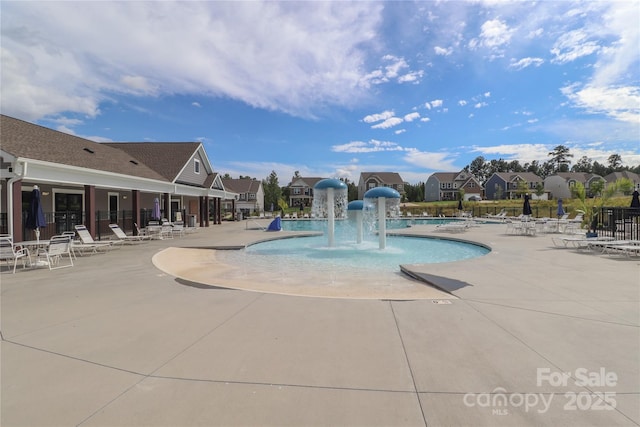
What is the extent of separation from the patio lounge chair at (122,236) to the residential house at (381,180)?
5598 centimetres

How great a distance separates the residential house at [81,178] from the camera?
35.9 feet

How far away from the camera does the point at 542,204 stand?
148ft

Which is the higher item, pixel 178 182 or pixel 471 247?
pixel 178 182

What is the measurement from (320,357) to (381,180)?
68282 mm

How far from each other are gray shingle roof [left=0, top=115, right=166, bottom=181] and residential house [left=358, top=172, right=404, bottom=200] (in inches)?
2191

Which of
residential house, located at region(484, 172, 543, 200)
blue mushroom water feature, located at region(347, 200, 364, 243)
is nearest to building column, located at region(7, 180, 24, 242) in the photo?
blue mushroom water feature, located at region(347, 200, 364, 243)

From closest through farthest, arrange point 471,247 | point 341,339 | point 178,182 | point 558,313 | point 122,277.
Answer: point 341,339 < point 558,313 < point 122,277 < point 471,247 < point 178,182


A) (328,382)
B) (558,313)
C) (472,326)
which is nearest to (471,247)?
(558,313)

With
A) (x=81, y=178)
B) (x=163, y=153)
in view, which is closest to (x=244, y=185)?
(x=163, y=153)

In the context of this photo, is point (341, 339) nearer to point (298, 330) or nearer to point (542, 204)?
point (298, 330)

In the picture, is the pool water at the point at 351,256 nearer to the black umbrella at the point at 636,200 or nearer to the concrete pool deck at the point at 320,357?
the concrete pool deck at the point at 320,357

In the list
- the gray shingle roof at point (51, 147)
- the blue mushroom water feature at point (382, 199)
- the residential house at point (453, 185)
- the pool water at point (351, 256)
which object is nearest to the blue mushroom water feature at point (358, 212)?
the pool water at point (351, 256)

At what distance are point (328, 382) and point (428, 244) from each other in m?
13.9

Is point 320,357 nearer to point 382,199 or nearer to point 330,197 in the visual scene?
point 382,199
